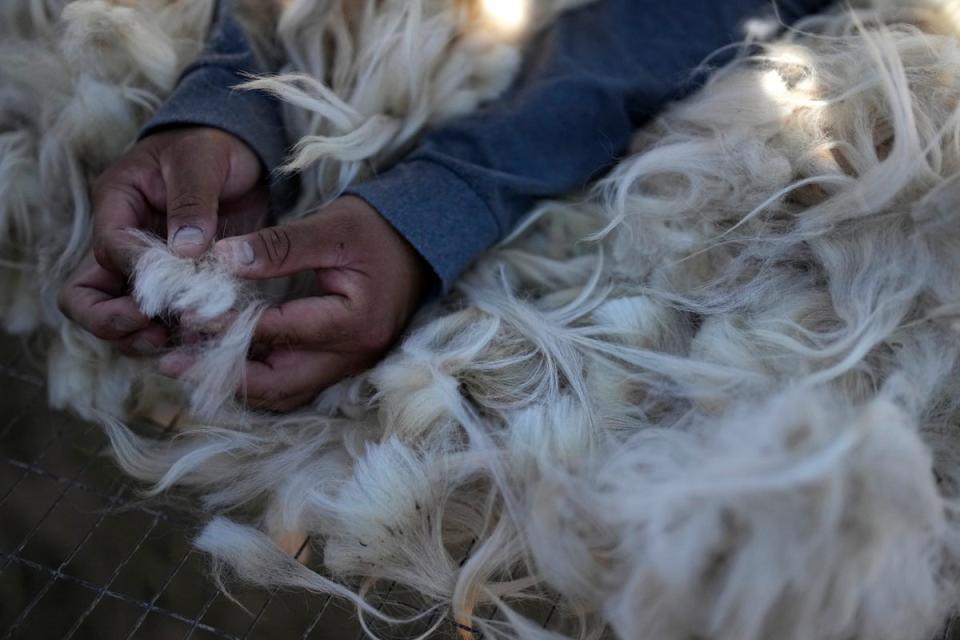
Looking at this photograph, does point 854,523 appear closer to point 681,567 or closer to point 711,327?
point 681,567

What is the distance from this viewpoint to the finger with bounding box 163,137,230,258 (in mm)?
618

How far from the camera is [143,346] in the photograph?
67 centimetres

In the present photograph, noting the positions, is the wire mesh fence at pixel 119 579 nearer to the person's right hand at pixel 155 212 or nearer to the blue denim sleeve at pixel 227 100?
the person's right hand at pixel 155 212

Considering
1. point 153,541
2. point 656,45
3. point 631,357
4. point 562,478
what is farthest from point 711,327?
point 153,541

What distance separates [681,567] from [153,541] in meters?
0.43

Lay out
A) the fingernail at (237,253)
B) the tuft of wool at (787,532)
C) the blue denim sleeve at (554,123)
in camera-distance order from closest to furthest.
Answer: the tuft of wool at (787,532) → the fingernail at (237,253) → the blue denim sleeve at (554,123)

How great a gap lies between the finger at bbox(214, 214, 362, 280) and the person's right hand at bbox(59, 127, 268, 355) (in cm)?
3

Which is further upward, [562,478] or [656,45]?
[656,45]

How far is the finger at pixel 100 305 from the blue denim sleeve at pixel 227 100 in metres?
0.12

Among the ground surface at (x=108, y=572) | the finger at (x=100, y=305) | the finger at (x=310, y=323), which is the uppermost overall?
the finger at (x=310, y=323)

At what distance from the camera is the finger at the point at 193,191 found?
62 cm

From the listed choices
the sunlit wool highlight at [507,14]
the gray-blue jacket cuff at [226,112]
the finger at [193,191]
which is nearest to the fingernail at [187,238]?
the finger at [193,191]

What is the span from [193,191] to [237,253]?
0.08 metres

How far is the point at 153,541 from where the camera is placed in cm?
67
